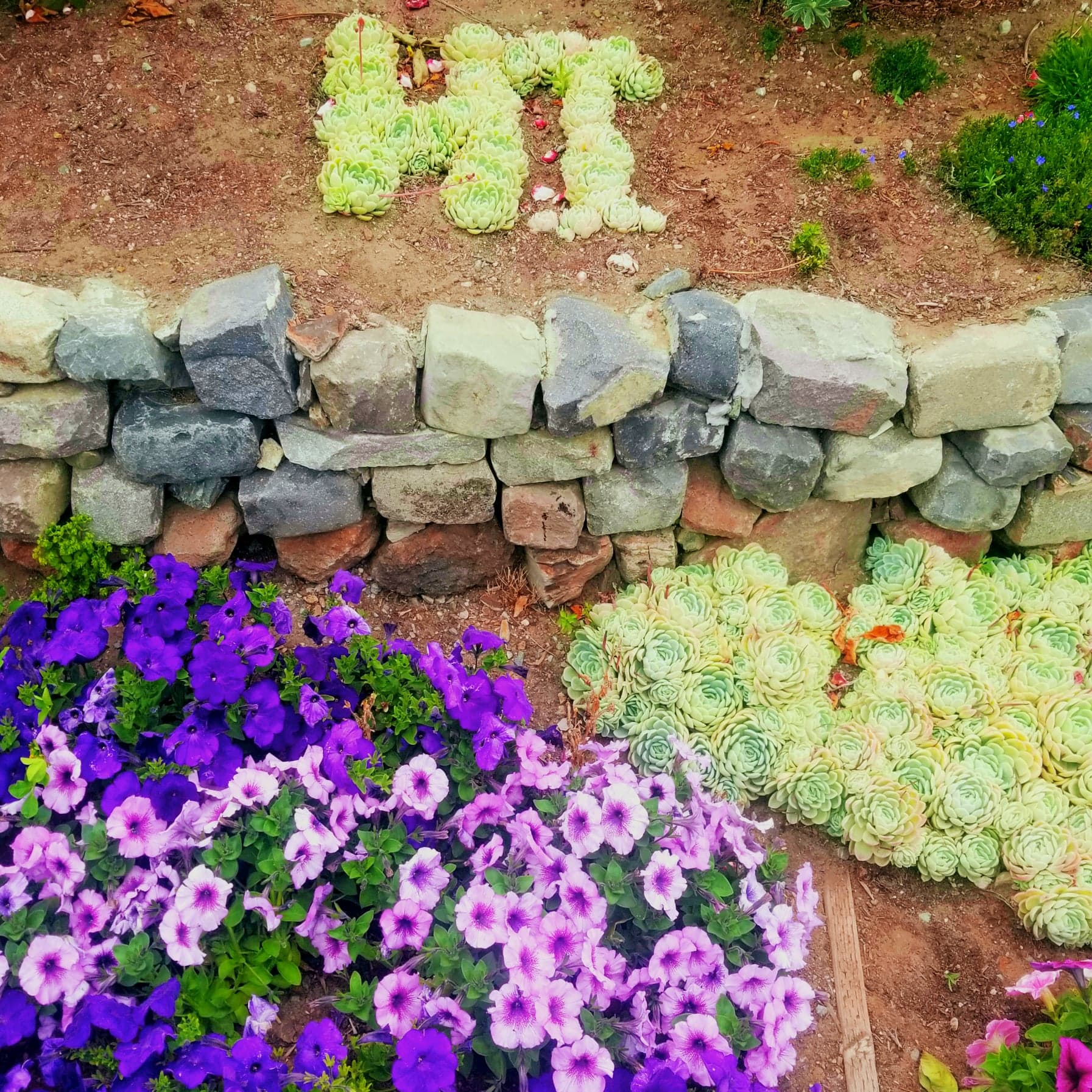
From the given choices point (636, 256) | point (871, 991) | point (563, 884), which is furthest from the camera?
point (636, 256)

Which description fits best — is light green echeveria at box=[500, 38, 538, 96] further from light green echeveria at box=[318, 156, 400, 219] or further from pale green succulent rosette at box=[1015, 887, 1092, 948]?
pale green succulent rosette at box=[1015, 887, 1092, 948]

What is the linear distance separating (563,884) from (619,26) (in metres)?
3.34

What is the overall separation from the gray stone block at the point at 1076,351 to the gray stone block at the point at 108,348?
2.77 m

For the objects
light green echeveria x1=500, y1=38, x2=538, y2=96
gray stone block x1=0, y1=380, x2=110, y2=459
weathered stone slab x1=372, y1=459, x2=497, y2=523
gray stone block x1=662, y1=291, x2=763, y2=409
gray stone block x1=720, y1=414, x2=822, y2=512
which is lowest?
weathered stone slab x1=372, y1=459, x2=497, y2=523

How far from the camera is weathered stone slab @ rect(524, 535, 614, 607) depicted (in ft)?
11.0

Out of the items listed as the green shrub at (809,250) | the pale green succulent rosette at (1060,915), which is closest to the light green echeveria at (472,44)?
the green shrub at (809,250)

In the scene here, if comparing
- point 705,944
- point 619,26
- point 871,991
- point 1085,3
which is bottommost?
point 871,991

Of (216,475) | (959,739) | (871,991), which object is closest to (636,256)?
(216,475)

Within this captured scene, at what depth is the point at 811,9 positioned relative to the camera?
11.6 ft

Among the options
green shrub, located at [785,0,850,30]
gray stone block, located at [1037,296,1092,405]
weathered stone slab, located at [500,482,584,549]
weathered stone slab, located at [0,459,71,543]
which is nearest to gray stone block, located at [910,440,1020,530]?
gray stone block, located at [1037,296,1092,405]

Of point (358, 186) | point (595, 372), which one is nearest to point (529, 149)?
point (358, 186)

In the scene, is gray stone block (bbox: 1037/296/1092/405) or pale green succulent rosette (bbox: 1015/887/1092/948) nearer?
pale green succulent rosette (bbox: 1015/887/1092/948)

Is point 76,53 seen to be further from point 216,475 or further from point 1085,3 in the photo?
point 1085,3

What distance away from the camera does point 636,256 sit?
3381 mm
